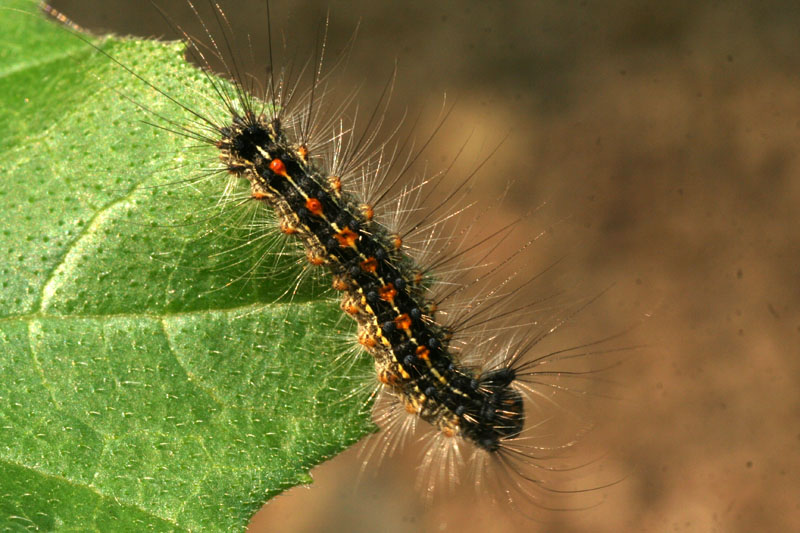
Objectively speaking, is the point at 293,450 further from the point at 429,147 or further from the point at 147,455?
the point at 429,147

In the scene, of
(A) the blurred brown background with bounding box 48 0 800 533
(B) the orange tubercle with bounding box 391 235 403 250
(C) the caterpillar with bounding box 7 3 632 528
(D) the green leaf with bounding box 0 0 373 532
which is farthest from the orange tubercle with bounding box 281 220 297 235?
(A) the blurred brown background with bounding box 48 0 800 533

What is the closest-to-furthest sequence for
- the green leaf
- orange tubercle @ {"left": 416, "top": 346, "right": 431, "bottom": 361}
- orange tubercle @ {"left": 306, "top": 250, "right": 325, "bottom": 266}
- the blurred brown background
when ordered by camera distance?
1. the green leaf
2. orange tubercle @ {"left": 306, "top": 250, "right": 325, "bottom": 266}
3. orange tubercle @ {"left": 416, "top": 346, "right": 431, "bottom": 361}
4. the blurred brown background

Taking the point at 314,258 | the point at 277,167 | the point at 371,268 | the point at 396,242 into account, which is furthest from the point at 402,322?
the point at 277,167

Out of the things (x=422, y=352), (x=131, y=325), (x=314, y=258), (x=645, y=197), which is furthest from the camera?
(x=645, y=197)

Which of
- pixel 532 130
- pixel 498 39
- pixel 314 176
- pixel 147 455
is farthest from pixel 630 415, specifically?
pixel 147 455

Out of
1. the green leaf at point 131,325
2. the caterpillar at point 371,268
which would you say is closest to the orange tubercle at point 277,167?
the caterpillar at point 371,268

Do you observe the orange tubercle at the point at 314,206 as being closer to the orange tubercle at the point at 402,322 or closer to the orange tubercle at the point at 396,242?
the orange tubercle at the point at 396,242

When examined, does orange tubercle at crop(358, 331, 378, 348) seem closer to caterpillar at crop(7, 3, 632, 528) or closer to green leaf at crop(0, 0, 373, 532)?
caterpillar at crop(7, 3, 632, 528)

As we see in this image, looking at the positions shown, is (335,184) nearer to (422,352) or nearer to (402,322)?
(402,322)
